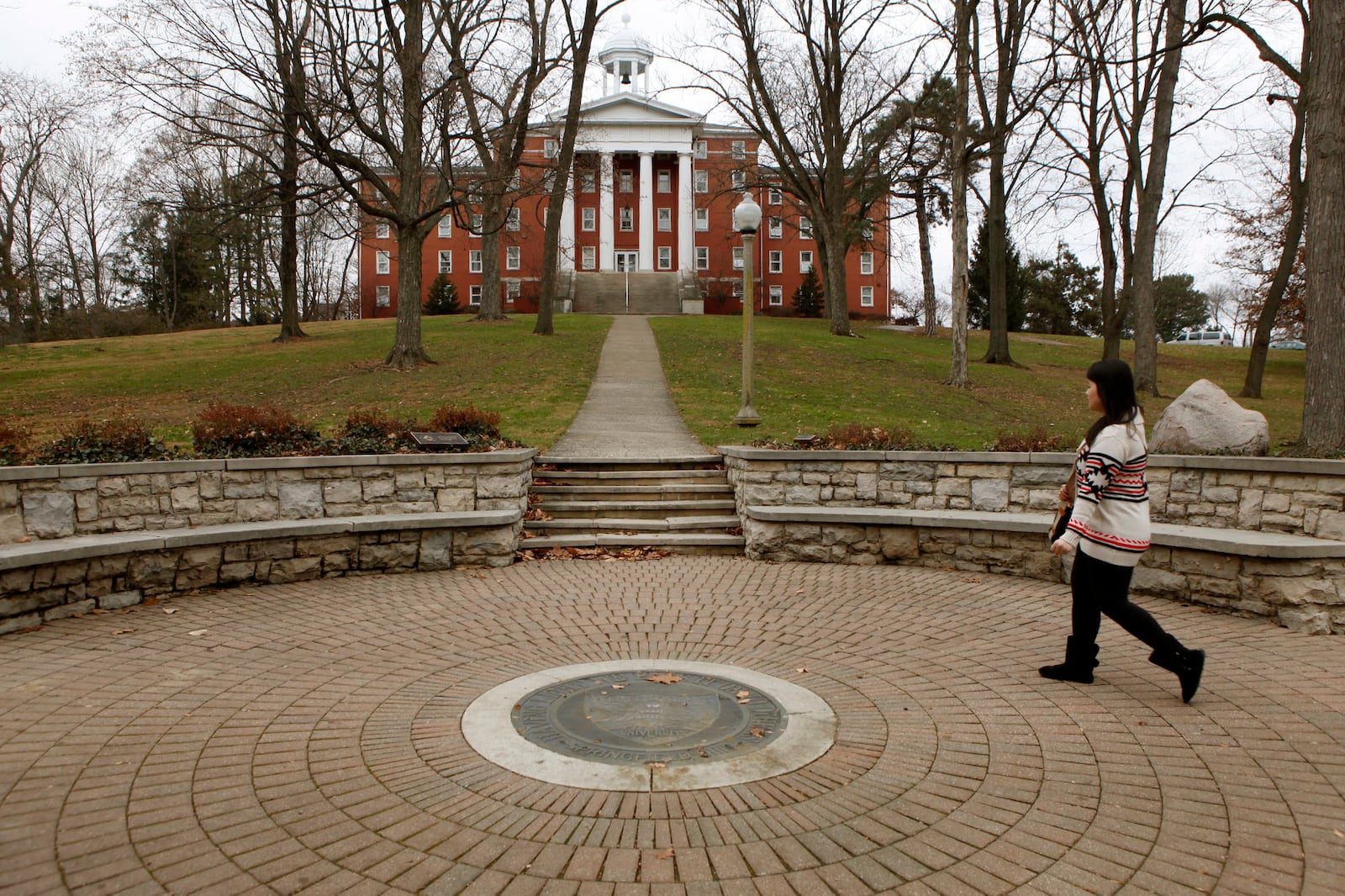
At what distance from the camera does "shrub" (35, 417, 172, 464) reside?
25.6 feet

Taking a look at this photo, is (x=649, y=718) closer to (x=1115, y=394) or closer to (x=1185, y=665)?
(x=1185, y=665)

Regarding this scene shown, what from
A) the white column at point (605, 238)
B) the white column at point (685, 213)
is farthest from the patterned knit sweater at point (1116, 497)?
the white column at point (605, 238)

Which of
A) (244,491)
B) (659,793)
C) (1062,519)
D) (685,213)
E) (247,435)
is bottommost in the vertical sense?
(659,793)

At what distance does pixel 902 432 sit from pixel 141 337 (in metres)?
33.9

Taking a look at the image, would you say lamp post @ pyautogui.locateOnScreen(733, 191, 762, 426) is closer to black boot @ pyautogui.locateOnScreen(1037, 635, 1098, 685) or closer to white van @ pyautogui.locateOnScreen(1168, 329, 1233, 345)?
black boot @ pyautogui.locateOnScreen(1037, 635, 1098, 685)

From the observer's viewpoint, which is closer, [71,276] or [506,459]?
[506,459]

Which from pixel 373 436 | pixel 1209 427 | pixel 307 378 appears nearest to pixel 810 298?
pixel 307 378

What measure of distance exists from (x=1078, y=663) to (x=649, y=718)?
2615 mm

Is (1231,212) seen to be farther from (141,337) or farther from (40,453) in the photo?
(141,337)

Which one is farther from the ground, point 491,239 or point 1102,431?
point 491,239

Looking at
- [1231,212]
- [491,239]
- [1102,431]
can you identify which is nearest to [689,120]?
[491,239]

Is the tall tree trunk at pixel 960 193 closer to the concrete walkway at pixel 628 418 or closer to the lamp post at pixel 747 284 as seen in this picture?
the concrete walkway at pixel 628 418

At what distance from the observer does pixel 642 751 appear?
4.15 metres

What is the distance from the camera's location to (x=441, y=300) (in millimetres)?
53281
